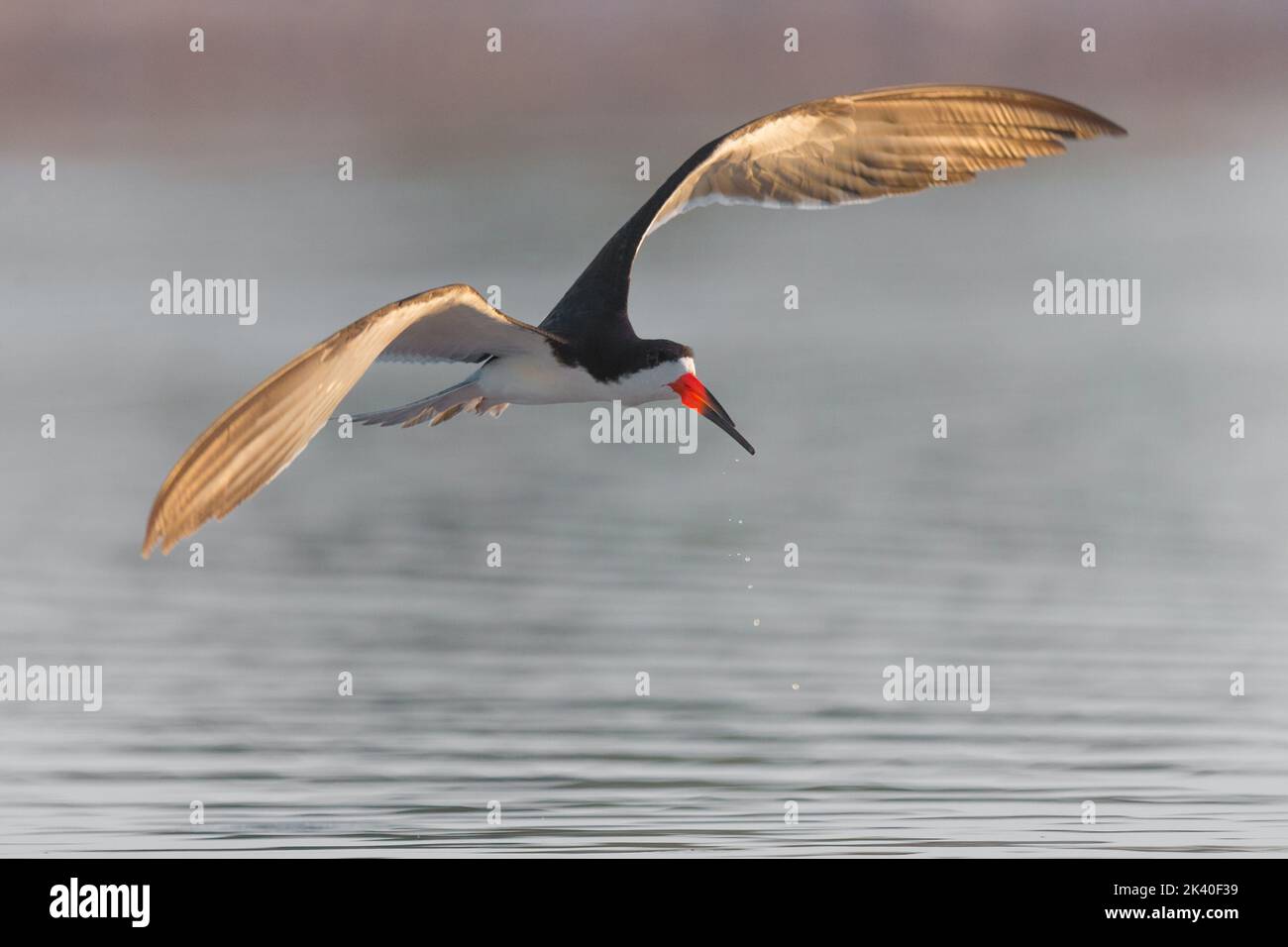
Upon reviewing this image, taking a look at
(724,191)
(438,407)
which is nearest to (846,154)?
(724,191)

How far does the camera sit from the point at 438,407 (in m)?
10.8

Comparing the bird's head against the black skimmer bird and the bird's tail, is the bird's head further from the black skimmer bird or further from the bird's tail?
the bird's tail

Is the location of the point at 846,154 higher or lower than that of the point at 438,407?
higher

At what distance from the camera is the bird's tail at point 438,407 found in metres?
10.6

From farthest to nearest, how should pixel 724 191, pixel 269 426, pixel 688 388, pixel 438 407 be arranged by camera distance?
pixel 724 191 → pixel 438 407 → pixel 688 388 → pixel 269 426

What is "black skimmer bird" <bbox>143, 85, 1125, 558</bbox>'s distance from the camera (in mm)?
10211

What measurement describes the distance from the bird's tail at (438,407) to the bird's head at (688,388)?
3.35 feet

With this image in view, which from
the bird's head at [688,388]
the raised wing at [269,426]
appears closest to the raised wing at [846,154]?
the bird's head at [688,388]

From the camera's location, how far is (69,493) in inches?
650

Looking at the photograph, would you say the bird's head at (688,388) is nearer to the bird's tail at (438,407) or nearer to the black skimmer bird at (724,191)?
the black skimmer bird at (724,191)

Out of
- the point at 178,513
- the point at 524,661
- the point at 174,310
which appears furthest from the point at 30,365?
the point at 178,513

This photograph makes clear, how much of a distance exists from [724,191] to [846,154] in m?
0.69

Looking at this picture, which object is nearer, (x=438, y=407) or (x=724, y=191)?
(x=438, y=407)

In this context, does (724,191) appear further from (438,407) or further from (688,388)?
(438,407)
